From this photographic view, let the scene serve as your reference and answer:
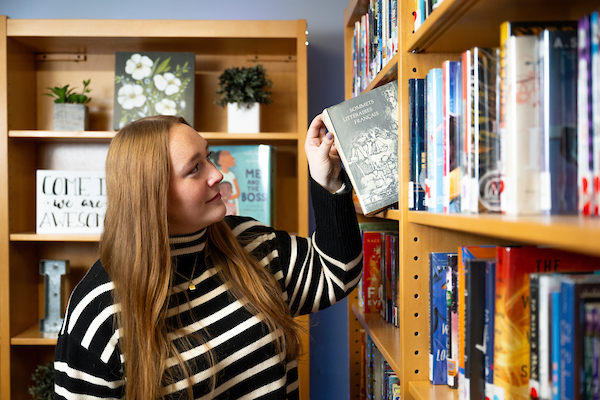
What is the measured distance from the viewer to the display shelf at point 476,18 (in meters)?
0.63

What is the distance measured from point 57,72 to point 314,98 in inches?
46.8

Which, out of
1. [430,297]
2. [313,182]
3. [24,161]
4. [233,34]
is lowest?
[430,297]

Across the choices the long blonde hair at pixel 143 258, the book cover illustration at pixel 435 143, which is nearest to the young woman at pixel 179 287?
the long blonde hair at pixel 143 258

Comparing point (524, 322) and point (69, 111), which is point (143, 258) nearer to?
point (524, 322)

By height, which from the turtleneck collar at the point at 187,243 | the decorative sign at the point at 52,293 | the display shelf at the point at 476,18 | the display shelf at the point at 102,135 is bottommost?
the decorative sign at the point at 52,293

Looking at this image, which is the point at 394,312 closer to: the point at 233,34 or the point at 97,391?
the point at 97,391

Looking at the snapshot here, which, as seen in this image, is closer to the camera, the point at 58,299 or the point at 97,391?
the point at 97,391

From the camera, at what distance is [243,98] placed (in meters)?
1.90

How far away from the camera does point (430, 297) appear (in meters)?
0.93

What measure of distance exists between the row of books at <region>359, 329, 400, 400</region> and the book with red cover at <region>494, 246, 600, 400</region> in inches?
23.4

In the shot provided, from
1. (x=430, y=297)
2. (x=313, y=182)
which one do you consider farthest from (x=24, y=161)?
(x=430, y=297)

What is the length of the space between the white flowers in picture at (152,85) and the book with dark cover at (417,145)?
1212mm

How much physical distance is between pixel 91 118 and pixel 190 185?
1255 mm

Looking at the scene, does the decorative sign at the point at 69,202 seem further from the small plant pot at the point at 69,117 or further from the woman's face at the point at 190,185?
the woman's face at the point at 190,185
